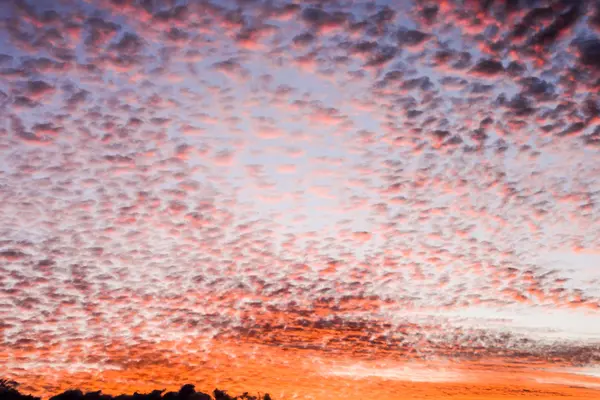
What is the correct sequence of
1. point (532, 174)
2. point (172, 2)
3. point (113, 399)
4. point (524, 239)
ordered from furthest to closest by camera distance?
point (113, 399) → point (524, 239) → point (532, 174) → point (172, 2)

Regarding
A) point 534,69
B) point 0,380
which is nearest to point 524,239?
point 534,69

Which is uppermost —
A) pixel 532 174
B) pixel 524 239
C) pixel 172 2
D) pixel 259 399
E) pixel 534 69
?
pixel 172 2

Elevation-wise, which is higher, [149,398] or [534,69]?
[534,69]

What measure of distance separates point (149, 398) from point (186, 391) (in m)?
3.42

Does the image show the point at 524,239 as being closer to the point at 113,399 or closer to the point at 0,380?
the point at 113,399

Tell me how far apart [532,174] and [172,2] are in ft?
60.5

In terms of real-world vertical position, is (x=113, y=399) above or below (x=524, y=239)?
below

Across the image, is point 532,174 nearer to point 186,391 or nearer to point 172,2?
point 172,2

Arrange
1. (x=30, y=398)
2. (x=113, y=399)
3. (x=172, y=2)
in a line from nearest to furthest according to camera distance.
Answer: (x=172, y=2), (x=30, y=398), (x=113, y=399)

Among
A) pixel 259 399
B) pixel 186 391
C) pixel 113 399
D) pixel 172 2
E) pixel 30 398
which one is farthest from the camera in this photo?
pixel 259 399

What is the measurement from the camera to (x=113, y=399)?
43.1 m

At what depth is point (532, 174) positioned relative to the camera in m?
26.5

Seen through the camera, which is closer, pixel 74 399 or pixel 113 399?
pixel 74 399

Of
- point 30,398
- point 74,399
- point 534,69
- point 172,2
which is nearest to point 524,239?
point 534,69
